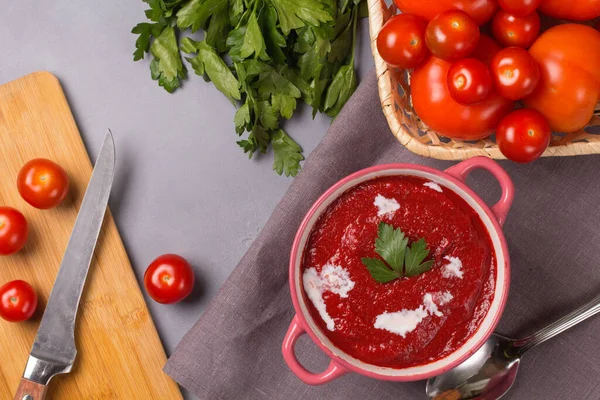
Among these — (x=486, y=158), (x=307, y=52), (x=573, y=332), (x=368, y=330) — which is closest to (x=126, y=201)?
(x=307, y=52)

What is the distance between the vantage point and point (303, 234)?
1616 mm

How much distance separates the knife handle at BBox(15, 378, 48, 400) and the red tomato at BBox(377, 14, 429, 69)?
4.50ft

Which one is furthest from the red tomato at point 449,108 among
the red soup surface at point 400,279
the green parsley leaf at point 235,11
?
the green parsley leaf at point 235,11

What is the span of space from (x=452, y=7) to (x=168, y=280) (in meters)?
1.11

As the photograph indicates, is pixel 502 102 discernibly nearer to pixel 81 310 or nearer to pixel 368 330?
pixel 368 330

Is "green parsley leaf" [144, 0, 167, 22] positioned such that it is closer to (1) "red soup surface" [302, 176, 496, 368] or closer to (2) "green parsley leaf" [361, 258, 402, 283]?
(1) "red soup surface" [302, 176, 496, 368]

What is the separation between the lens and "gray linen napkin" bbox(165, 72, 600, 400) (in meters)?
1.82

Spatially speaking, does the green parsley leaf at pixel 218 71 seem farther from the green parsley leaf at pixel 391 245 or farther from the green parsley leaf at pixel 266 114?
the green parsley leaf at pixel 391 245

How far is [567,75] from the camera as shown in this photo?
1.54 metres

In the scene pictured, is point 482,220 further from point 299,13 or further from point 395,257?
point 299,13

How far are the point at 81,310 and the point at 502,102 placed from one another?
1.37 metres

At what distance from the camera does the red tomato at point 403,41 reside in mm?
1576

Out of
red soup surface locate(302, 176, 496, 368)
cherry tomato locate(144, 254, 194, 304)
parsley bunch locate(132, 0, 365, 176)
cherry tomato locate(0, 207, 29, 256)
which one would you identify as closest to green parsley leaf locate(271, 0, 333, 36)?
parsley bunch locate(132, 0, 365, 176)

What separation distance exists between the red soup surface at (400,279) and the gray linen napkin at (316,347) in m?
0.27
